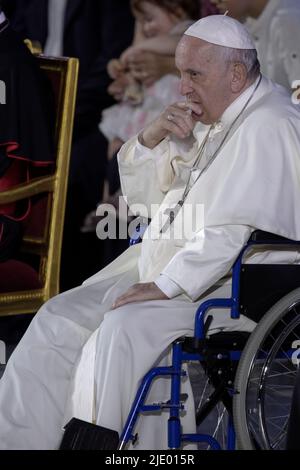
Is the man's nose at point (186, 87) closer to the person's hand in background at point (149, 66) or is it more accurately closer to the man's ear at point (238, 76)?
the man's ear at point (238, 76)

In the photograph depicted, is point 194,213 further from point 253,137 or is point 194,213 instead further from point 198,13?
point 198,13

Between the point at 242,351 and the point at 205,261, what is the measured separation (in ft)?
1.00

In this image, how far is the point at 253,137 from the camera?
388 centimetres

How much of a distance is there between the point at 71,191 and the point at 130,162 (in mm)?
2595

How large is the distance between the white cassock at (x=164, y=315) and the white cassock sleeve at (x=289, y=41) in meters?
1.47

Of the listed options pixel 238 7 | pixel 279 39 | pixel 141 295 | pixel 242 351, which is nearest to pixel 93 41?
pixel 238 7

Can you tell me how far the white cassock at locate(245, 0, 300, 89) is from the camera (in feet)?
17.9

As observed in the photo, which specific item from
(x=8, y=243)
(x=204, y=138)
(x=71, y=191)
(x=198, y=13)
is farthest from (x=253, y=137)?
(x=71, y=191)

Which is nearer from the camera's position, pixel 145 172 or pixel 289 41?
pixel 145 172

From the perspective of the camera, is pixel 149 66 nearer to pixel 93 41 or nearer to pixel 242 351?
pixel 93 41

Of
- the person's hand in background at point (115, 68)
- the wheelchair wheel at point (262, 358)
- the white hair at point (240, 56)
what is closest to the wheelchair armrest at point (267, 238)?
the wheelchair wheel at point (262, 358)

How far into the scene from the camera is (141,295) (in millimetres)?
3809

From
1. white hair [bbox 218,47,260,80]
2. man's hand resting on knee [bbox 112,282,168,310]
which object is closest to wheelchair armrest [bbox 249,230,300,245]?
man's hand resting on knee [bbox 112,282,168,310]

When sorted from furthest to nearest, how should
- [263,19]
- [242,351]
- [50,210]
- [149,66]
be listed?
[149,66], [263,19], [50,210], [242,351]
